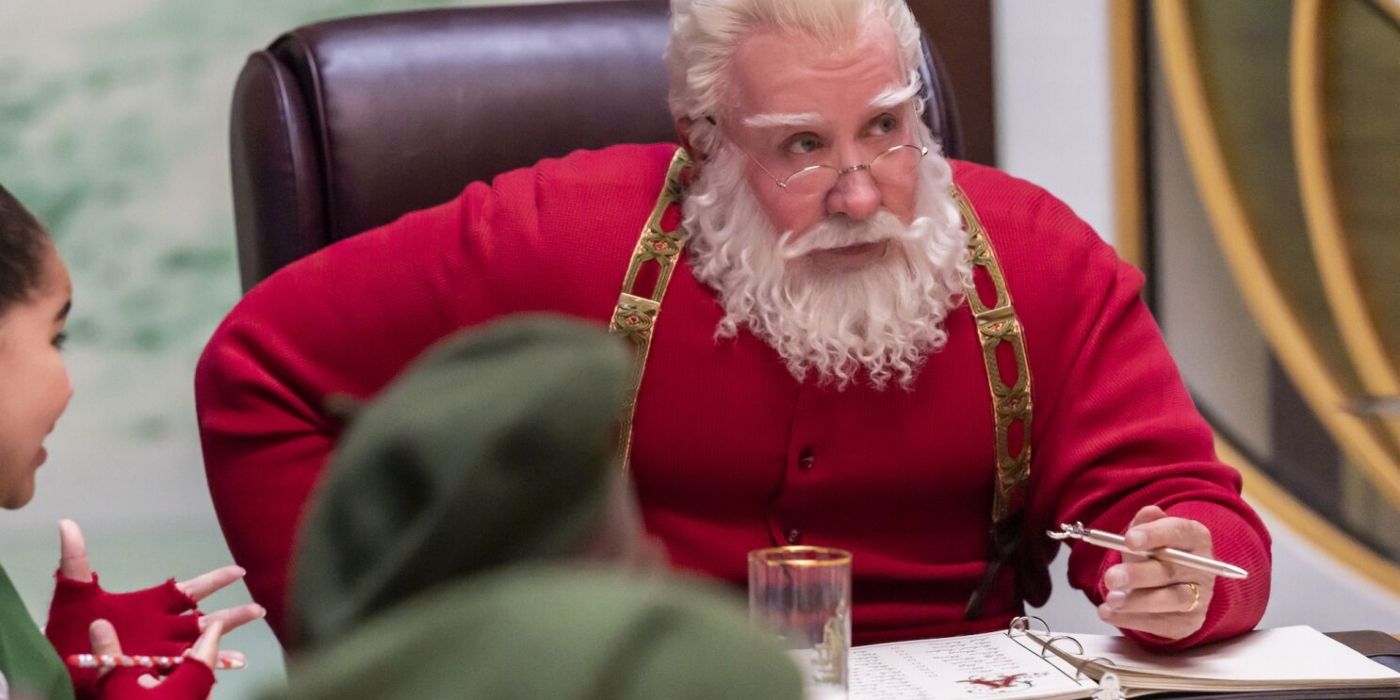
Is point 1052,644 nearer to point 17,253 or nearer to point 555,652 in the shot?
point 17,253

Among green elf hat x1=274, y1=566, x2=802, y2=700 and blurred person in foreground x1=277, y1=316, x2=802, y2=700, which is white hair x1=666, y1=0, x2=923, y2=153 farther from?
green elf hat x1=274, y1=566, x2=802, y2=700

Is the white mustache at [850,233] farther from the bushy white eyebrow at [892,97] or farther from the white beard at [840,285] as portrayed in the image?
the bushy white eyebrow at [892,97]

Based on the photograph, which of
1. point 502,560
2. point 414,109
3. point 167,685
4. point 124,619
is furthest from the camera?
point 414,109

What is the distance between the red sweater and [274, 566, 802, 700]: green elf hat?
1378 millimetres

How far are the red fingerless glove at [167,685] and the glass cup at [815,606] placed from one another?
439 millimetres

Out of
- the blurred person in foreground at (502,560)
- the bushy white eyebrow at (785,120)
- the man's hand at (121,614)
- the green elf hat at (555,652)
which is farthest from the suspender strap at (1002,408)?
the green elf hat at (555,652)

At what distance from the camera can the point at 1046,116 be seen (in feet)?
9.90

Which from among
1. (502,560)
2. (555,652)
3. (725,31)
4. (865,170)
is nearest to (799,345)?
(865,170)

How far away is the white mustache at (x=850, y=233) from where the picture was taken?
1862 mm

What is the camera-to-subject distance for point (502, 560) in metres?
0.62

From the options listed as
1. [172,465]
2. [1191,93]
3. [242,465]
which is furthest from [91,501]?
[1191,93]

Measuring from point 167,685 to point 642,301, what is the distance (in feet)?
2.57

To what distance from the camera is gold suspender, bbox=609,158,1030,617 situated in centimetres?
192

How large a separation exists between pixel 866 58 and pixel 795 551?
68 cm
